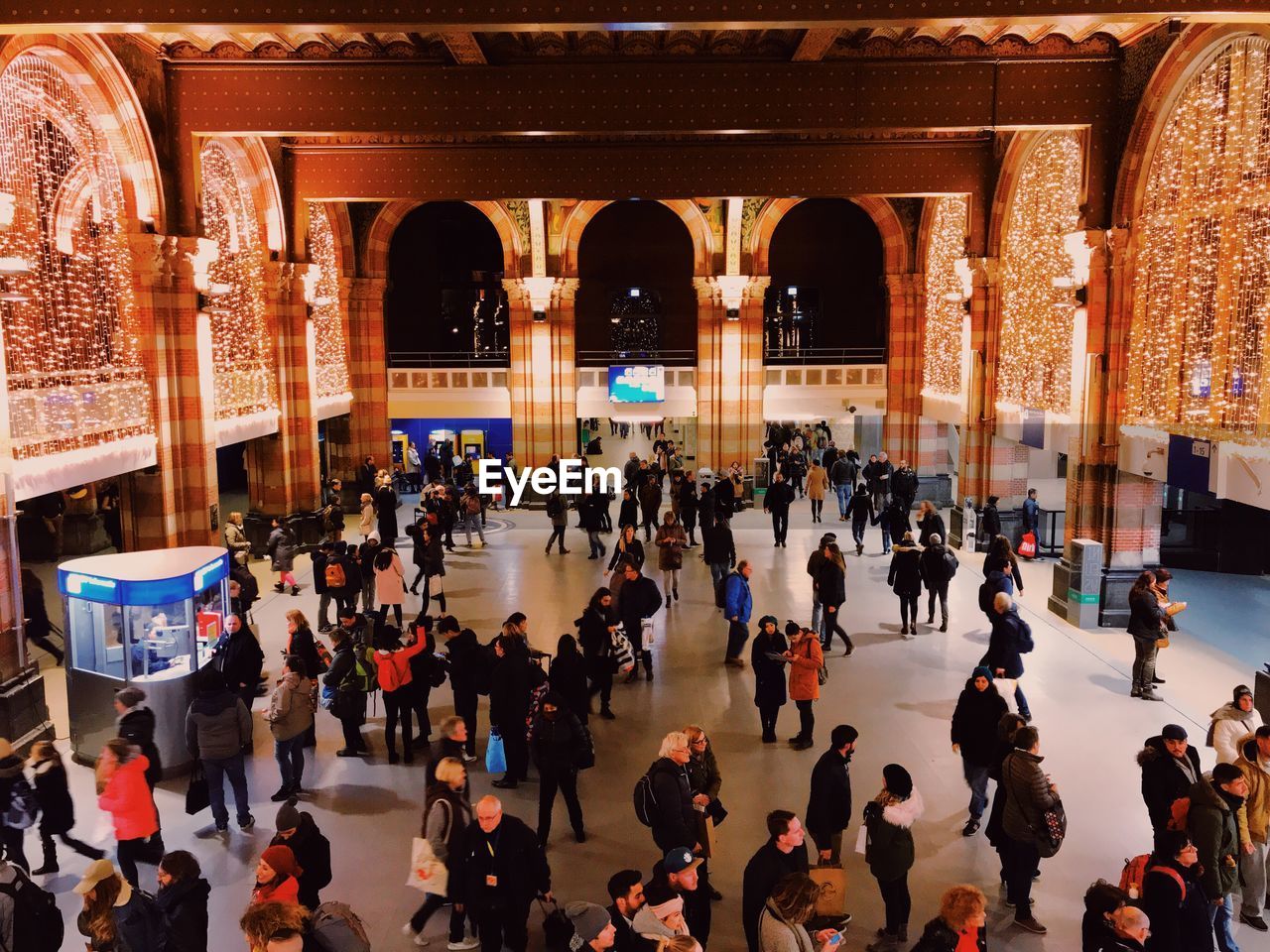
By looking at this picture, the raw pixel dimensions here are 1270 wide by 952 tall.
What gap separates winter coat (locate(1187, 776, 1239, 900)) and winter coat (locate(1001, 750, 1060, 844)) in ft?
2.24

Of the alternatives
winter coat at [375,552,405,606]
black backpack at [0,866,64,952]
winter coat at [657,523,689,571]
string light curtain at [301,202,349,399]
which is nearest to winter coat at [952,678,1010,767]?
black backpack at [0,866,64,952]

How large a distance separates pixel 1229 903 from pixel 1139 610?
3.85 meters

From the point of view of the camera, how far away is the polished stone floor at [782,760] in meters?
6.08

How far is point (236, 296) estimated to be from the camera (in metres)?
15.1

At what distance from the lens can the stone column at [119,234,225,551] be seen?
38.9 feet

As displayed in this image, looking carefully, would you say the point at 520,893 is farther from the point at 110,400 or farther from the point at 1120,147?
the point at 1120,147

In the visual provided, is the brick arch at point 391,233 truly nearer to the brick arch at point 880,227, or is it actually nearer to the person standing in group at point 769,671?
the brick arch at point 880,227

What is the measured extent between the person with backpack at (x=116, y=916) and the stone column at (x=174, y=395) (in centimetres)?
825

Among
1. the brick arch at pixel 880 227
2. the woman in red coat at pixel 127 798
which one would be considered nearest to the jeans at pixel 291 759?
the woman in red coat at pixel 127 798

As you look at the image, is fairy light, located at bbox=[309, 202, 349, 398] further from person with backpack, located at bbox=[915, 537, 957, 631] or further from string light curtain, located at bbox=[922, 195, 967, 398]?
person with backpack, located at bbox=[915, 537, 957, 631]

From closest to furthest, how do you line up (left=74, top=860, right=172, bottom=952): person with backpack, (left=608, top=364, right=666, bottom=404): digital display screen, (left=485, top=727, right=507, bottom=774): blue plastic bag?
(left=74, top=860, right=172, bottom=952): person with backpack < (left=485, top=727, right=507, bottom=774): blue plastic bag < (left=608, top=364, right=666, bottom=404): digital display screen

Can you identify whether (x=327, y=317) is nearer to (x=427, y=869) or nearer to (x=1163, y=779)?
(x=427, y=869)

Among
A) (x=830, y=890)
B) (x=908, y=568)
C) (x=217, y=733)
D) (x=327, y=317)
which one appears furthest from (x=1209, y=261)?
(x=327, y=317)

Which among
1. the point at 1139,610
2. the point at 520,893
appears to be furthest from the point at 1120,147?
the point at 520,893
